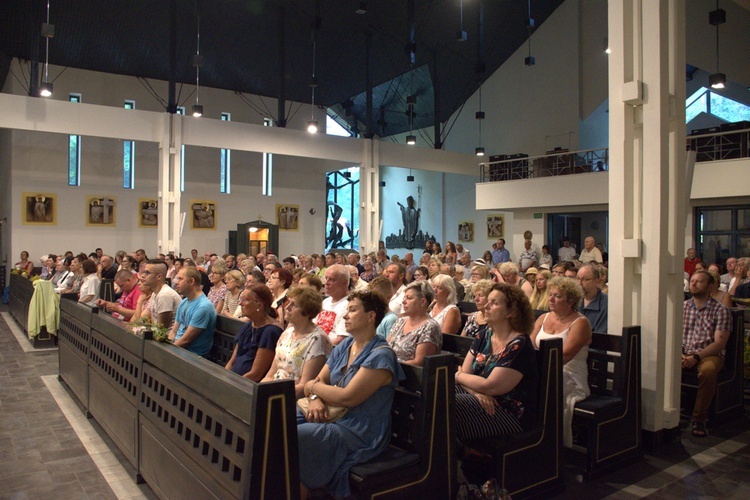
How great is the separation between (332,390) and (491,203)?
12724 millimetres

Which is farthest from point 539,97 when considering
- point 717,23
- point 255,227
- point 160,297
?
point 160,297

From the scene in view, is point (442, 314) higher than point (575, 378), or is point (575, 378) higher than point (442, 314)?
point (442, 314)

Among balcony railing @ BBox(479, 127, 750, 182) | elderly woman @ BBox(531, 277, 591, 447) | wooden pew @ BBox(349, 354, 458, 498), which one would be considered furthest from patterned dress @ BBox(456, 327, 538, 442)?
balcony railing @ BBox(479, 127, 750, 182)

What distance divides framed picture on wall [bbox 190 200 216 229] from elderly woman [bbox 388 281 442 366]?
1478 centimetres

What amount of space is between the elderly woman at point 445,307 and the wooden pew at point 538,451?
3.57ft

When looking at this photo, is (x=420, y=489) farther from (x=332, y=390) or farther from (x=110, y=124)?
(x=110, y=124)

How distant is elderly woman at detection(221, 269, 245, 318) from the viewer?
18.8ft

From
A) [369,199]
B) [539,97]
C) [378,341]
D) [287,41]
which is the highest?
[287,41]

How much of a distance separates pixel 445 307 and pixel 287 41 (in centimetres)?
1332

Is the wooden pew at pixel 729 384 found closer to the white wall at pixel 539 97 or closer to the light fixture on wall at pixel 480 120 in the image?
the white wall at pixel 539 97

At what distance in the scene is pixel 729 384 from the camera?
4.86 meters

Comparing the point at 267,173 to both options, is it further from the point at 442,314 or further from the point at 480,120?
the point at 442,314

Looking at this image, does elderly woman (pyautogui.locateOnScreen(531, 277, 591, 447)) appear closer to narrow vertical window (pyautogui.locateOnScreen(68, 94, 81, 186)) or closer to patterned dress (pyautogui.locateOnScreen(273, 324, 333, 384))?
patterned dress (pyautogui.locateOnScreen(273, 324, 333, 384))

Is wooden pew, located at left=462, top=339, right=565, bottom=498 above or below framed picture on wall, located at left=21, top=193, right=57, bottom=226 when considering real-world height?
below
